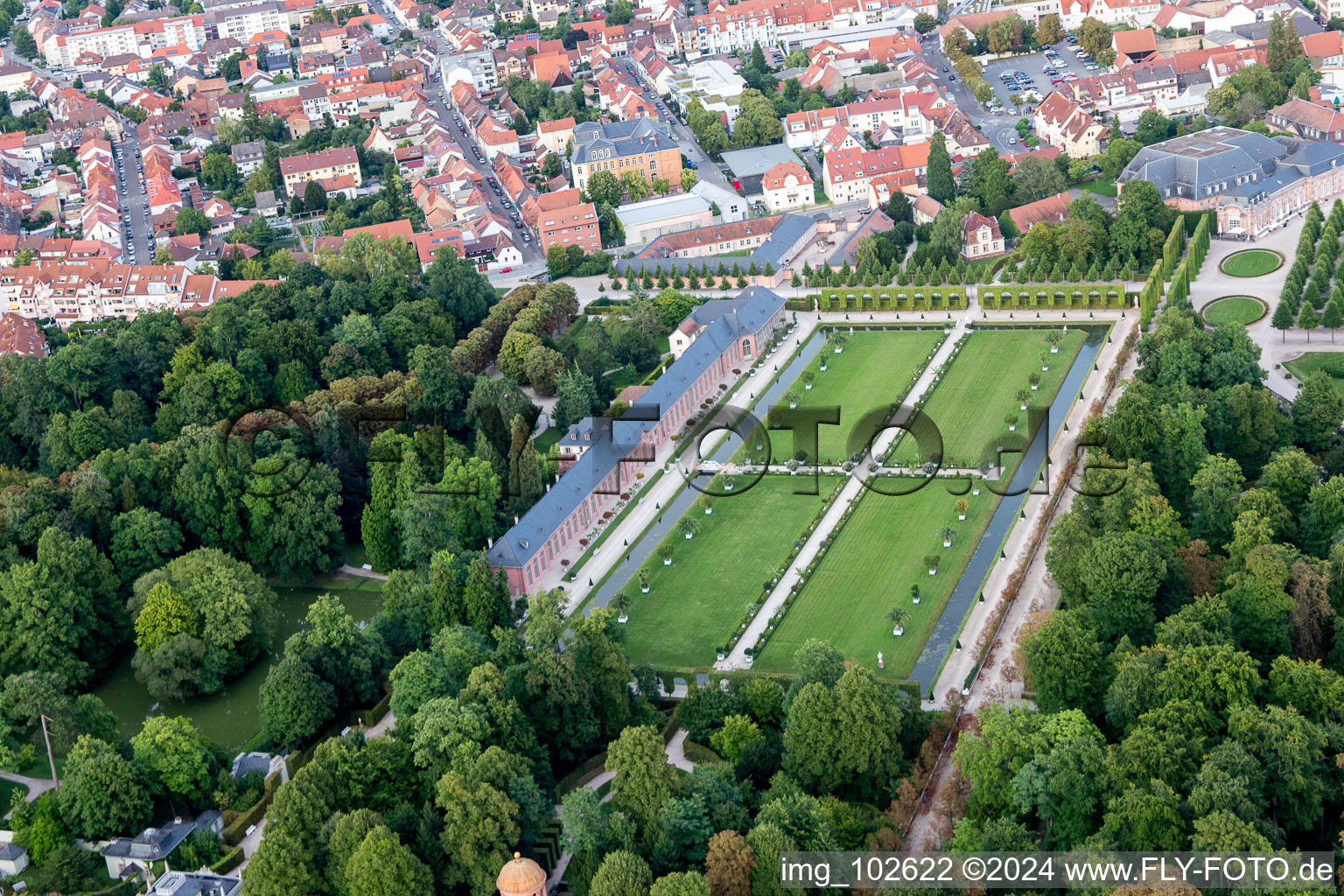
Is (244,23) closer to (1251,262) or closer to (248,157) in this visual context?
(248,157)

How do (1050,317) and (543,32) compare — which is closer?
(1050,317)

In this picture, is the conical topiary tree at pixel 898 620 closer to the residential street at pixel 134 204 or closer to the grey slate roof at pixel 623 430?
the grey slate roof at pixel 623 430

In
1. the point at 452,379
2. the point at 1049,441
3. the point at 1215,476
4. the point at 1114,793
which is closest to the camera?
the point at 1114,793

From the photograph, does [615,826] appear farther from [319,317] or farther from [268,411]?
[319,317]

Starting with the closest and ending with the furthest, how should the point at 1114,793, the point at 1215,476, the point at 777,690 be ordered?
the point at 1114,793, the point at 777,690, the point at 1215,476

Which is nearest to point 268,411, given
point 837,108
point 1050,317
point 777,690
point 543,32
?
point 777,690

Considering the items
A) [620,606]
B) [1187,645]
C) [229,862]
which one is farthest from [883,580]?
[229,862]

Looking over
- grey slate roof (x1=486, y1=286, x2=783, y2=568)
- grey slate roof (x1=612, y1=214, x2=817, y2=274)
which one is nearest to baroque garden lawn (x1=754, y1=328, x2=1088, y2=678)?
grey slate roof (x1=486, y1=286, x2=783, y2=568)
